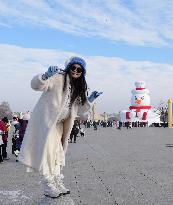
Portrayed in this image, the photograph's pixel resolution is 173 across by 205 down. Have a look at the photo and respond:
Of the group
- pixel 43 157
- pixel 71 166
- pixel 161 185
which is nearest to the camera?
pixel 43 157

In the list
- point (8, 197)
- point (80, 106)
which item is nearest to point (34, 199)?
point (8, 197)

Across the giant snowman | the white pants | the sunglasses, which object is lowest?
the white pants

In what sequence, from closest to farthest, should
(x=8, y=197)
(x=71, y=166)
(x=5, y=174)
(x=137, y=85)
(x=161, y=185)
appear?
(x=8, y=197), (x=161, y=185), (x=5, y=174), (x=71, y=166), (x=137, y=85)

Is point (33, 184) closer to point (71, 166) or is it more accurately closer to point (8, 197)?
point (8, 197)

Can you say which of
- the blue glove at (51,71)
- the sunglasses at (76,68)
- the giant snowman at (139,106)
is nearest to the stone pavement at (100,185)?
the blue glove at (51,71)

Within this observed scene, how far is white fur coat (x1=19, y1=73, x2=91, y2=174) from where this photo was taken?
511cm

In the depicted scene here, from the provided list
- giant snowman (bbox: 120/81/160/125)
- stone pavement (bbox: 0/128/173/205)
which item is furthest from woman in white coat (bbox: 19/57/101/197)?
giant snowman (bbox: 120/81/160/125)

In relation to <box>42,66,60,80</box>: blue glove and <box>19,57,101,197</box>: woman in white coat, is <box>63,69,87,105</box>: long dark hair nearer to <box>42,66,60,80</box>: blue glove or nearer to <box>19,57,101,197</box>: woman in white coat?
<box>19,57,101,197</box>: woman in white coat

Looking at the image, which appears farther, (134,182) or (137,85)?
(137,85)

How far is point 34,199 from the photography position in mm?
5328

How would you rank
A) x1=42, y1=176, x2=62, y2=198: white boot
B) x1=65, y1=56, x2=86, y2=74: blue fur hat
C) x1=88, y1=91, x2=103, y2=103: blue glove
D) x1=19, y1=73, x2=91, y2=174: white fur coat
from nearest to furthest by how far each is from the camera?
x1=19, y1=73, x2=91, y2=174: white fur coat < x1=42, y1=176, x2=62, y2=198: white boot < x1=65, y1=56, x2=86, y2=74: blue fur hat < x1=88, y1=91, x2=103, y2=103: blue glove

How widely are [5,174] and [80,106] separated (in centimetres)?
313

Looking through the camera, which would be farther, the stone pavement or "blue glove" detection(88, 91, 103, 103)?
"blue glove" detection(88, 91, 103, 103)

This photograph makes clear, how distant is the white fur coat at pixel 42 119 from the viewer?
511cm
